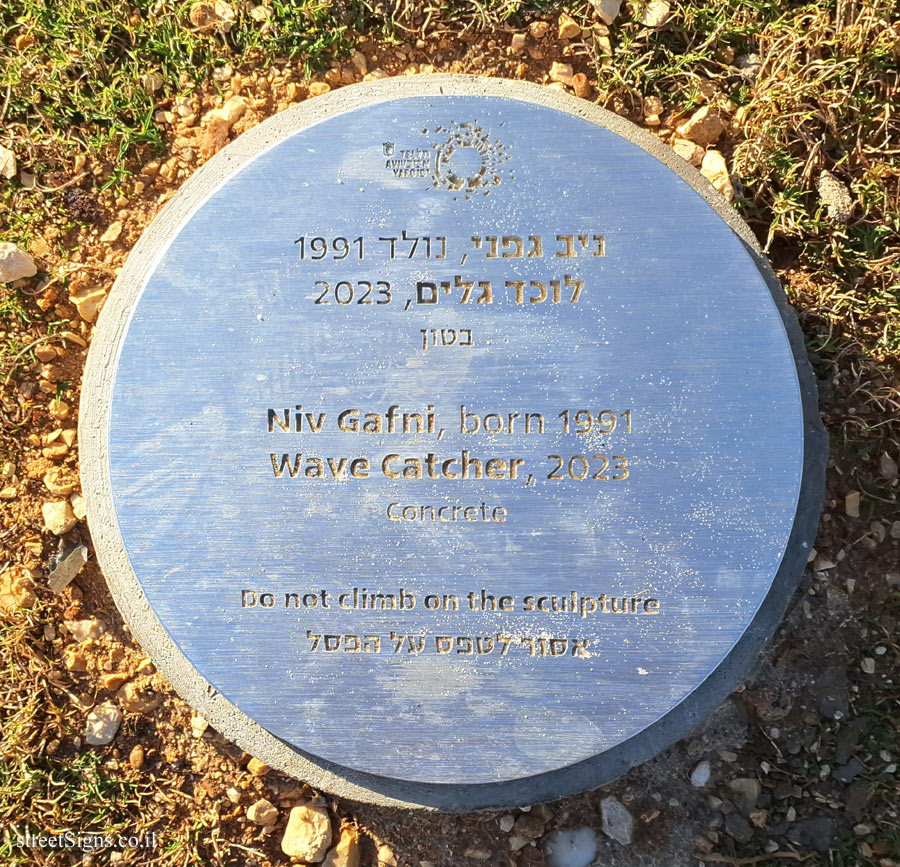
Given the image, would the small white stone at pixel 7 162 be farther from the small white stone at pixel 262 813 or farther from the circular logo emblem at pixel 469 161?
the small white stone at pixel 262 813

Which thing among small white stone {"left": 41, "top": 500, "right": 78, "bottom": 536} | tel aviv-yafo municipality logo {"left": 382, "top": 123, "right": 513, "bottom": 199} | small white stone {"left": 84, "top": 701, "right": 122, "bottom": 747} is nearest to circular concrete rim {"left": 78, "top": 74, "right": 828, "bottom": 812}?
tel aviv-yafo municipality logo {"left": 382, "top": 123, "right": 513, "bottom": 199}

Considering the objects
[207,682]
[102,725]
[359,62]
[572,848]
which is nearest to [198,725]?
[102,725]

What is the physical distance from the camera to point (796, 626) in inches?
75.3

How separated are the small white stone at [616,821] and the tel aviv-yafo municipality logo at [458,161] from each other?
1409mm

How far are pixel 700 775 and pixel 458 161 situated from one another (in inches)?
58.6

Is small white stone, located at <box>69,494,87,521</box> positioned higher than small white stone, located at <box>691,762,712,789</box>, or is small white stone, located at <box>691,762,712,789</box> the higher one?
small white stone, located at <box>69,494,87,521</box>

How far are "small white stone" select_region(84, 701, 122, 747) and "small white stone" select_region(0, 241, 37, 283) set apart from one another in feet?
3.52

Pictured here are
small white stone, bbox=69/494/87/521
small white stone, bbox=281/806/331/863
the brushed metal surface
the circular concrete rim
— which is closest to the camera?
the brushed metal surface

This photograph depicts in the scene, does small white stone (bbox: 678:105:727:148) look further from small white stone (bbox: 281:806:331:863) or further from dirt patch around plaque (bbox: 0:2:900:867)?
small white stone (bbox: 281:806:331:863)

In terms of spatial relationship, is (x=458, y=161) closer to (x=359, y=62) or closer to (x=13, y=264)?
(x=359, y=62)

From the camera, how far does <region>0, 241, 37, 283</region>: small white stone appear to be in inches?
77.3

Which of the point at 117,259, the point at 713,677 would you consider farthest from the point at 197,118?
the point at 713,677

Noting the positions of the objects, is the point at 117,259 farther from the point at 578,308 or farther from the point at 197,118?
the point at 578,308

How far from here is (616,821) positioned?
1.87 meters
